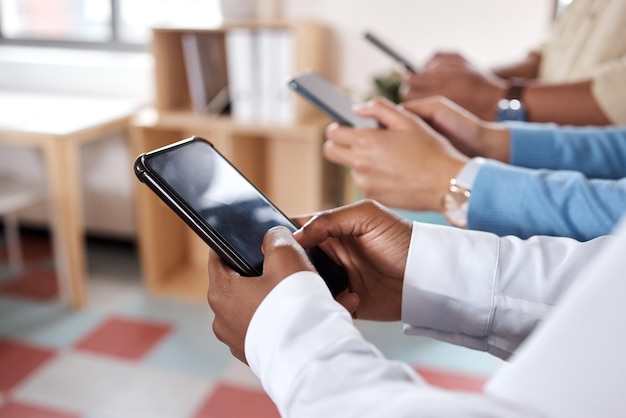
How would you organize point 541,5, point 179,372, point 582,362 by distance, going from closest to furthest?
point 582,362
point 179,372
point 541,5

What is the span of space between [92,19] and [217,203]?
7.63 ft

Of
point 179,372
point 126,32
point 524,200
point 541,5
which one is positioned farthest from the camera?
point 126,32

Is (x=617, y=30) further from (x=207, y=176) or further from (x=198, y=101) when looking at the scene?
(x=198, y=101)

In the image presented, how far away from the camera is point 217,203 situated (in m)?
0.64

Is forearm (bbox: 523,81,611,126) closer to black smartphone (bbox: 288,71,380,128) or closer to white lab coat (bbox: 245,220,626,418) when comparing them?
black smartphone (bbox: 288,71,380,128)

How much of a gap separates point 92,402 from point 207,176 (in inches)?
43.2

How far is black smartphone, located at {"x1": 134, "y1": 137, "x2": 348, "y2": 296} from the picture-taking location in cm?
59

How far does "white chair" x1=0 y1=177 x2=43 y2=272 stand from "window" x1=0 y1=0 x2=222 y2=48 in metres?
0.72

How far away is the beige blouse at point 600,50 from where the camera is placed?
1.02 m

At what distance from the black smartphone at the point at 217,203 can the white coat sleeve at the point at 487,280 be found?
0.33ft

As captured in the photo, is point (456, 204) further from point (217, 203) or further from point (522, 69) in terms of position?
point (522, 69)

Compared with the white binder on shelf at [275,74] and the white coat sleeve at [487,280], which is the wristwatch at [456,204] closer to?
the white coat sleeve at [487,280]

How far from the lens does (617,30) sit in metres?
1.02

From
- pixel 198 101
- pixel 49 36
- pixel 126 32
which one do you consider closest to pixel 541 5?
pixel 198 101
